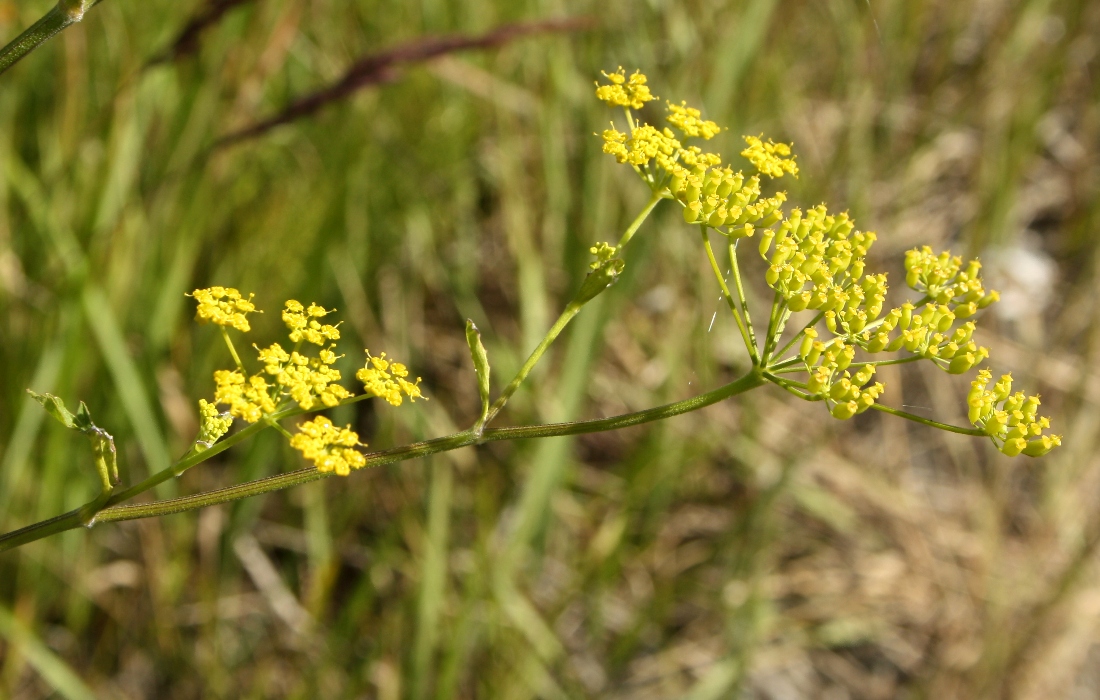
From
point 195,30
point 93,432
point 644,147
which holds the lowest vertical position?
point 93,432

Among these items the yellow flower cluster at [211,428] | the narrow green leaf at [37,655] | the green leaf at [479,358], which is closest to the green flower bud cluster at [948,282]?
the green leaf at [479,358]

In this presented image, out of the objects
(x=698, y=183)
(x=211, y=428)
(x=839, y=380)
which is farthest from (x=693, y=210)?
(x=211, y=428)

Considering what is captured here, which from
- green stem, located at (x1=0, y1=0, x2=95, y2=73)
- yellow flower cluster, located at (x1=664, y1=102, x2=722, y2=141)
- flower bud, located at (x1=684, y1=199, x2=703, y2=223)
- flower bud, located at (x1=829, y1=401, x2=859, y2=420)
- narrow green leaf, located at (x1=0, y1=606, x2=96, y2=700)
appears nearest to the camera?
green stem, located at (x1=0, y1=0, x2=95, y2=73)

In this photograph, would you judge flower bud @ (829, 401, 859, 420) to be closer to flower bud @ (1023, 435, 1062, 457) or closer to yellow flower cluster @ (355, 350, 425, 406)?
flower bud @ (1023, 435, 1062, 457)

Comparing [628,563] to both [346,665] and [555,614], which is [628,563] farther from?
[346,665]

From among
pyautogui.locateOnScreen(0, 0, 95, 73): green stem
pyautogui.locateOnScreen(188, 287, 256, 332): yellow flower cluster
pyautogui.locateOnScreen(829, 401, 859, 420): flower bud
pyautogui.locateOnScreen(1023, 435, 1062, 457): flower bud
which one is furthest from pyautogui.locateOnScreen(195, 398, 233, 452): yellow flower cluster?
pyautogui.locateOnScreen(1023, 435, 1062, 457): flower bud

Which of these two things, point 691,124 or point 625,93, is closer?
point 691,124

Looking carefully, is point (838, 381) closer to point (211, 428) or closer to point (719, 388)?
point (719, 388)
